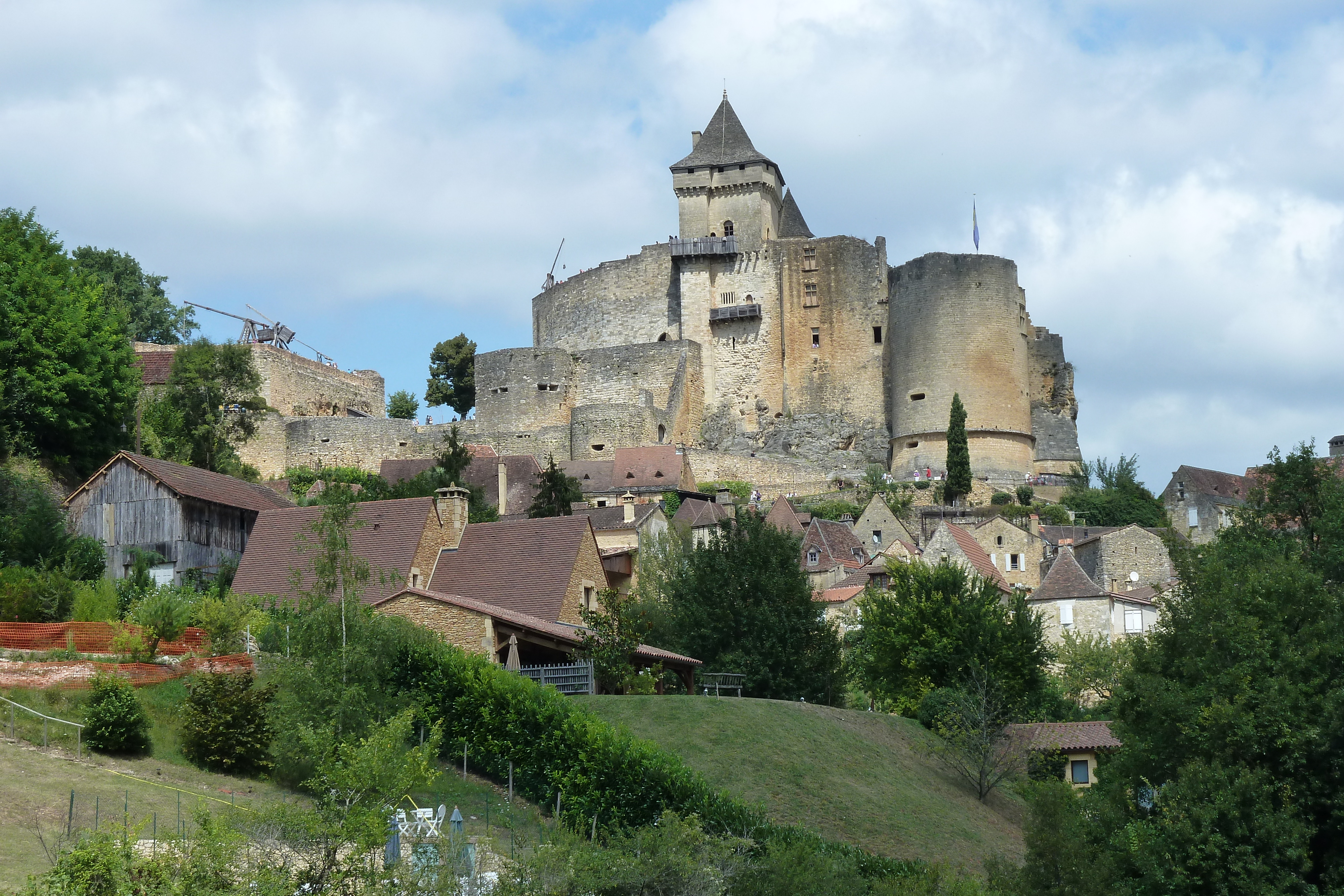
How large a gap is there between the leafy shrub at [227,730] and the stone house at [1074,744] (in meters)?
17.0

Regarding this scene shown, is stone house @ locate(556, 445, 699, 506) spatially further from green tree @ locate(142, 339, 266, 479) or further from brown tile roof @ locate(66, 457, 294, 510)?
brown tile roof @ locate(66, 457, 294, 510)

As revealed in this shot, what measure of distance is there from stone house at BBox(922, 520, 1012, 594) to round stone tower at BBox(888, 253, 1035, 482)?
1075cm

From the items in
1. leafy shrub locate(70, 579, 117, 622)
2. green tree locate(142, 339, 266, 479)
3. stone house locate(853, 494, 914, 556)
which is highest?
green tree locate(142, 339, 266, 479)

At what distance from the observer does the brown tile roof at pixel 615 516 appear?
4806 centimetres

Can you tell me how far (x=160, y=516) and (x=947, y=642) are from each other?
1765 centimetres

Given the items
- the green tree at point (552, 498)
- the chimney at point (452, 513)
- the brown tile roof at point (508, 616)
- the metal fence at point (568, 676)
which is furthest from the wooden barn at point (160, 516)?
the metal fence at point (568, 676)

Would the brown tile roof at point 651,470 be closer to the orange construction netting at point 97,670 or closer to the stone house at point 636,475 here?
the stone house at point 636,475

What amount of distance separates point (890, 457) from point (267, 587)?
37.8m

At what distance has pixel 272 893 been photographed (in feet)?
50.1

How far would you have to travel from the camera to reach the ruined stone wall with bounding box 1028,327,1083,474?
6588 centimetres

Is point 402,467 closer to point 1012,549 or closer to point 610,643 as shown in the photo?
point 1012,549

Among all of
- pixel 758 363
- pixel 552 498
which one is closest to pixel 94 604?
pixel 552 498

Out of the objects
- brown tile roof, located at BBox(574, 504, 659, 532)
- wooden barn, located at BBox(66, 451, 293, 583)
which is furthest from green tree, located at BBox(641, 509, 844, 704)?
brown tile roof, located at BBox(574, 504, 659, 532)

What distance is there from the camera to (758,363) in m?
69.5
